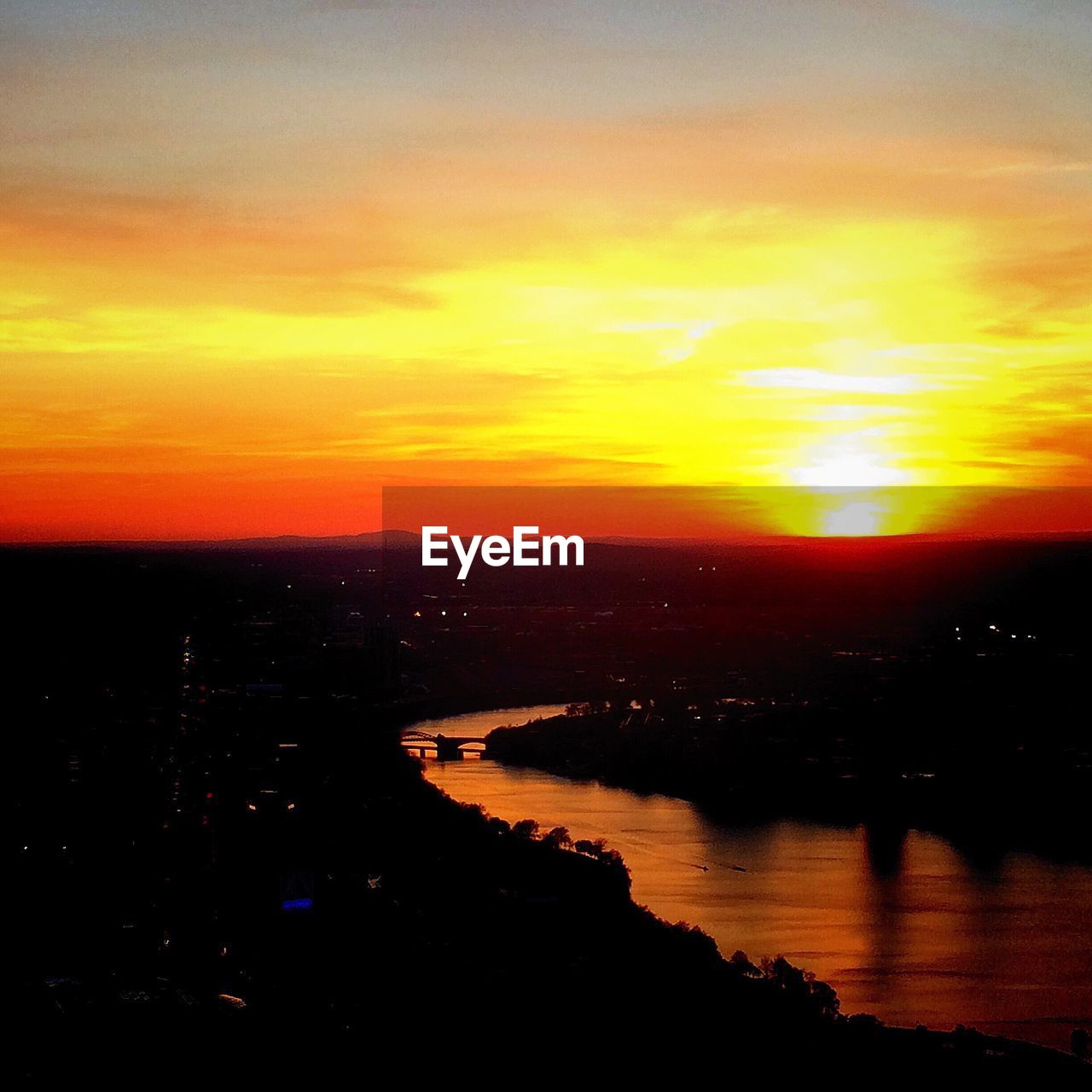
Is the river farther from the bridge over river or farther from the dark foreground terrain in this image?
the bridge over river

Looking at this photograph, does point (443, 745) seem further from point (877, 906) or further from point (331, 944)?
point (331, 944)

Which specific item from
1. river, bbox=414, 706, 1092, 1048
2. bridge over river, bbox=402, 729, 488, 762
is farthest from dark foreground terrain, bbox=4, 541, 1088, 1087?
bridge over river, bbox=402, 729, 488, 762

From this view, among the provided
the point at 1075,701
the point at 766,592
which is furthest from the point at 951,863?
the point at 766,592

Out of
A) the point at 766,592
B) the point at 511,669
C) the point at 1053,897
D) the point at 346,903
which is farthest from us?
the point at 766,592

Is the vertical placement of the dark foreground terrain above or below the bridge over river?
above

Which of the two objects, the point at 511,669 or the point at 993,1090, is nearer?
the point at 993,1090

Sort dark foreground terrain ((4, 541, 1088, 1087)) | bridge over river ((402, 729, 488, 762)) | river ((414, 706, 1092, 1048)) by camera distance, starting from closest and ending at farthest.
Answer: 1. dark foreground terrain ((4, 541, 1088, 1087))
2. river ((414, 706, 1092, 1048))
3. bridge over river ((402, 729, 488, 762))

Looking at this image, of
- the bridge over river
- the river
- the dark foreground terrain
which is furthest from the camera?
the bridge over river

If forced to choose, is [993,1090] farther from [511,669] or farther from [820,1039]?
[511,669]
